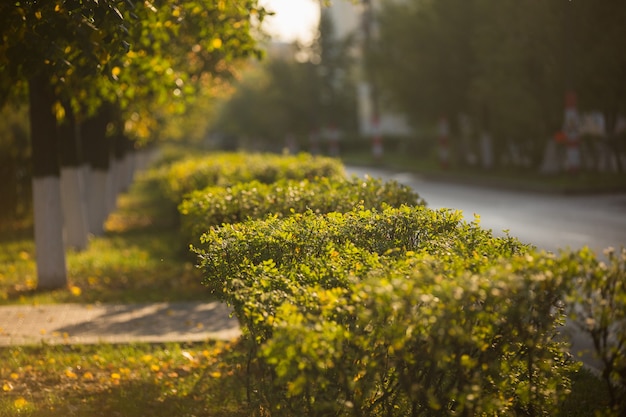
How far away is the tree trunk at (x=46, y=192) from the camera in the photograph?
1181cm

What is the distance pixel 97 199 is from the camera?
1909 centimetres

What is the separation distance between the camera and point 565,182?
80.2ft

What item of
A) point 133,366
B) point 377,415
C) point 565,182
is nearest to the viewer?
point 377,415

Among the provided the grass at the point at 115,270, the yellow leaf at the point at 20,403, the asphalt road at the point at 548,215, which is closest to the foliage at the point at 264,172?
the grass at the point at 115,270

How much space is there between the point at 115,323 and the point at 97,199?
380 inches

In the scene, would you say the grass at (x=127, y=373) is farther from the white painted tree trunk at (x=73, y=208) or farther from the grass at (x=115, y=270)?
the white painted tree trunk at (x=73, y=208)

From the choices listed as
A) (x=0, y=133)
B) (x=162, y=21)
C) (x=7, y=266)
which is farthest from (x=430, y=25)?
(x=162, y=21)

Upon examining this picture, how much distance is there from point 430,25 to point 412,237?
3153cm

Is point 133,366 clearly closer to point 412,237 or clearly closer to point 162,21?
point 412,237

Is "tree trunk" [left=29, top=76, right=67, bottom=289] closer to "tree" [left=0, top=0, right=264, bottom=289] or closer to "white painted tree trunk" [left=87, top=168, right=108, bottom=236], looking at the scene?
"tree" [left=0, top=0, right=264, bottom=289]

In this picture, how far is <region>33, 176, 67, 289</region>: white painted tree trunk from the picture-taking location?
11.9m

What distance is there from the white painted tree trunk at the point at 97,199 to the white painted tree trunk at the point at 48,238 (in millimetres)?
6426

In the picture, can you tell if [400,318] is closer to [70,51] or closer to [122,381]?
[122,381]

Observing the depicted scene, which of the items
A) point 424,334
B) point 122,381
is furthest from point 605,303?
point 122,381
